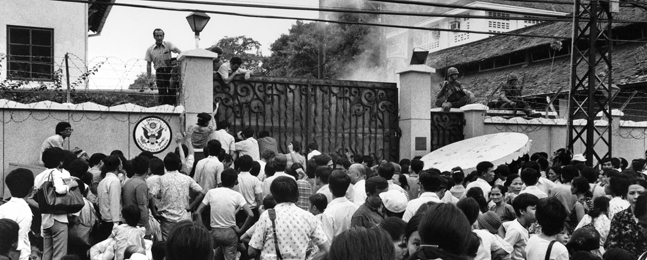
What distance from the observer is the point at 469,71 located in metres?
31.7

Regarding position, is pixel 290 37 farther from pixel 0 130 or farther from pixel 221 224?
pixel 221 224

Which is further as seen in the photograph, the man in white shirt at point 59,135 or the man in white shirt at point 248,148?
the man in white shirt at point 248,148

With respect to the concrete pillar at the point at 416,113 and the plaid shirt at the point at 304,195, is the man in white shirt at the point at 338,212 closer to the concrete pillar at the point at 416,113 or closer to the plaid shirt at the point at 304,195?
the plaid shirt at the point at 304,195

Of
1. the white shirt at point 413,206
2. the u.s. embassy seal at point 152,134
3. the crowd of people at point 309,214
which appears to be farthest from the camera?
the u.s. embassy seal at point 152,134

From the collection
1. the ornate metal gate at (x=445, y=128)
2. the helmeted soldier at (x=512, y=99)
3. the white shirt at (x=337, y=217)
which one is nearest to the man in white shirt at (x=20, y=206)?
the white shirt at (x=337, y=217)

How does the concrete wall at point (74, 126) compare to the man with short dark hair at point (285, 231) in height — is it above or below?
above

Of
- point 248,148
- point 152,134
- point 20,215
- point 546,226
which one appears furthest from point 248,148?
point 546,226

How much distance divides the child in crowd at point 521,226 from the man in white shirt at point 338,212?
1.44 metres

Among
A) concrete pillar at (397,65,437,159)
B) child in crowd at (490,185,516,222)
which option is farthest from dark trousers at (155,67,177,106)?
child in crowd at (490,185,516,222)

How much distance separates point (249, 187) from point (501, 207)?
2.86 m

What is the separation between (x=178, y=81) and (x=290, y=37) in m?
24.7

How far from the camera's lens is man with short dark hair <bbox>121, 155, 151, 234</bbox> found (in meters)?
7.79

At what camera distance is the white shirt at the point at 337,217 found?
265 inches

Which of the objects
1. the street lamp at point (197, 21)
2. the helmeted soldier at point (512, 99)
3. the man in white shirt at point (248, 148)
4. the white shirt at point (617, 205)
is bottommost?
the white shirt at point (617, 205)
